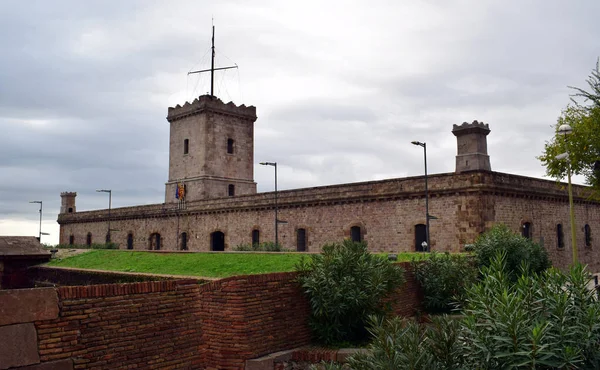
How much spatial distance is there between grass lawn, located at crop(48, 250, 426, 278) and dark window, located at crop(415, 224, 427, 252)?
15.5 ft

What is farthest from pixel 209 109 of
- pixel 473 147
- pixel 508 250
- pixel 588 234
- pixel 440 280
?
pixel 440 280

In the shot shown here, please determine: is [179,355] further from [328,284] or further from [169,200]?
[169,200]

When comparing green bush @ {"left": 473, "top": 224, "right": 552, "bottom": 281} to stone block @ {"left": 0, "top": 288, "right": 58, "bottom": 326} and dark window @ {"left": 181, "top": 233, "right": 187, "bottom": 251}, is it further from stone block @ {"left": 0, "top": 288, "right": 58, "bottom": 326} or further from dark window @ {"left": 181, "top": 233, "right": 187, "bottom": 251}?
dark window @ {"left": 181, "top": 233, "right": 187, "bottom": 251}

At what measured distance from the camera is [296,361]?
938 centimetres

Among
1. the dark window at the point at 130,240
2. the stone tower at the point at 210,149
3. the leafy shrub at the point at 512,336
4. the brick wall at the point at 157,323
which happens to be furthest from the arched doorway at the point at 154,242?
the leafy shrub at the point at 512,336

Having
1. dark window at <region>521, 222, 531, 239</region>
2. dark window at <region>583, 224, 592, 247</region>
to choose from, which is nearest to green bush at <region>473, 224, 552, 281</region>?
dark window at <region>521, 222, 531, 239</region>

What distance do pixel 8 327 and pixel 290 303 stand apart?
4.96 meters

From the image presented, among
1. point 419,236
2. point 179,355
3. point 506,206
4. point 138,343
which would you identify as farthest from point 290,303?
point 506,206

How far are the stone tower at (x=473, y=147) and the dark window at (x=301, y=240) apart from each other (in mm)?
10099

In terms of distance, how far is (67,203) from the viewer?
5869 centimetres

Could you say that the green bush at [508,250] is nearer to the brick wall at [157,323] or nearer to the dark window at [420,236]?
the dark window at [420,236]

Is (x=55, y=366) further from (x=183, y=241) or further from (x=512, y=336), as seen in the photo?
(x=183, y=241)

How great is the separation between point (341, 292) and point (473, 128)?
17.3 m

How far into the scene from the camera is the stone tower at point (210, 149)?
1662 inches
